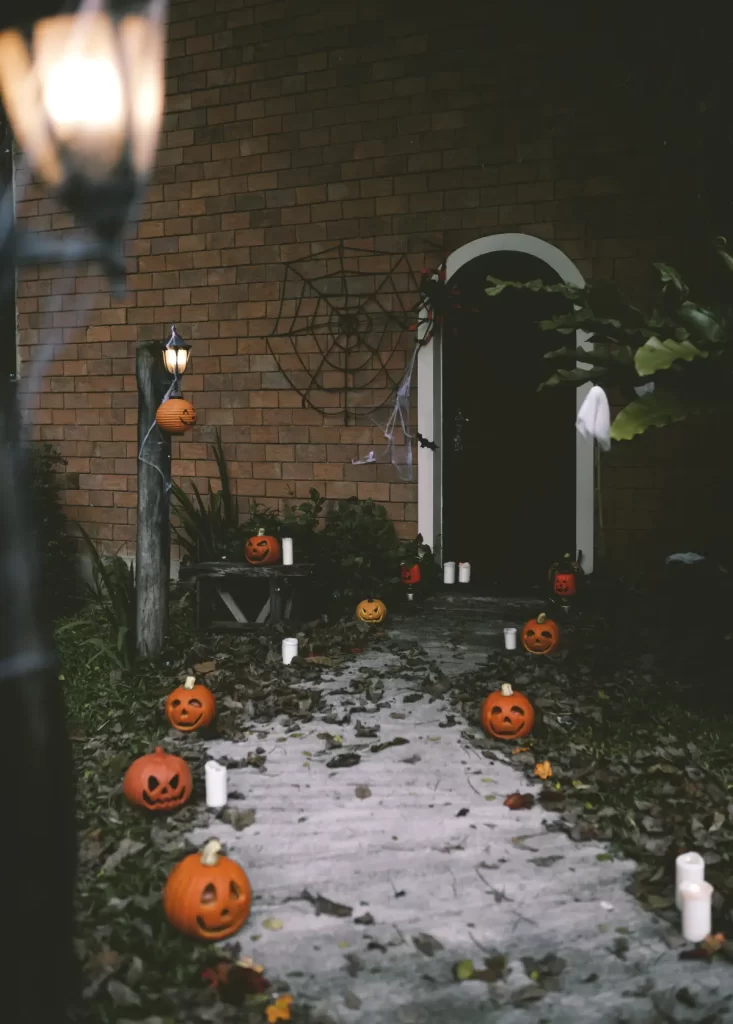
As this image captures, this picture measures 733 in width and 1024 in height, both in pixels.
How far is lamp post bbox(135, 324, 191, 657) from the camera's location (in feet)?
16.8

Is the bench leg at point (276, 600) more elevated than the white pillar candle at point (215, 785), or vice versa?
the bench leg at point (276, 600)

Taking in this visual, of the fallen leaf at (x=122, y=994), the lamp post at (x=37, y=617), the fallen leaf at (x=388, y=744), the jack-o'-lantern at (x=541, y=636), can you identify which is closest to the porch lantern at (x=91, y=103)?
the lamp post at (x=37, y=617)

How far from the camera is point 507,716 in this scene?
4.02m

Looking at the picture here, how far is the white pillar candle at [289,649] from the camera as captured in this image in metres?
5.18

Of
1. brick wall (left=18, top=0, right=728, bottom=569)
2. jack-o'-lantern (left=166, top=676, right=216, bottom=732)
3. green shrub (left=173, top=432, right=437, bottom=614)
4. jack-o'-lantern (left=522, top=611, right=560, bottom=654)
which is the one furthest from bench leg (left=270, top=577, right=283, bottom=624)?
jack-o'-lantern (left=166, top=676, right=216, bottom=732)

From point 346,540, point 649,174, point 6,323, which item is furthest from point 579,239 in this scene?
point 6,323

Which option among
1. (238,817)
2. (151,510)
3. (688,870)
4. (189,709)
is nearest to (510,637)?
(189,709)

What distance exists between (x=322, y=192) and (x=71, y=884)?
6.17 m

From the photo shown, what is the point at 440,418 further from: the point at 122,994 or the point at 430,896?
the point at 122,994

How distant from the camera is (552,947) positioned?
8.38 ft

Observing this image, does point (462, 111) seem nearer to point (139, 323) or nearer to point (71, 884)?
point (139, 323)

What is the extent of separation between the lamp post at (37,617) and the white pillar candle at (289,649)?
306 centimetres

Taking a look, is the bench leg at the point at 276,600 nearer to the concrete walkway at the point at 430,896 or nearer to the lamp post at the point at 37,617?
the concrete walkway at the point at 430,896

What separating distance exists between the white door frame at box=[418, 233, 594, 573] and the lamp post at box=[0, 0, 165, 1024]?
14.6 feet
